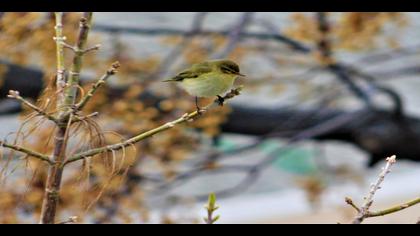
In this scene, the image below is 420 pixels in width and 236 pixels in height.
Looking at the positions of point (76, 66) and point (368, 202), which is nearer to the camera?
point (368, 202)

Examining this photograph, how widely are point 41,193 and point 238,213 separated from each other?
66.5 inches

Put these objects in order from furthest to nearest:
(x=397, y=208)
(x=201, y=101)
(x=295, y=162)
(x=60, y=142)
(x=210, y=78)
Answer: (x=295, y=162)
(x=201, y=101)
(x=210, y=78)
(x=60, y=142)
(x=397, y=208)

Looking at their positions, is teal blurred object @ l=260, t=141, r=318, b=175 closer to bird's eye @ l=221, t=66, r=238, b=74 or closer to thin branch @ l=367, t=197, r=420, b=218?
bird's eye @ l=221, t=66, r=238, b=74

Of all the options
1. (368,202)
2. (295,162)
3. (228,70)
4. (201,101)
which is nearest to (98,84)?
(368,202)

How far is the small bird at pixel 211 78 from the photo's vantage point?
0.82 metres

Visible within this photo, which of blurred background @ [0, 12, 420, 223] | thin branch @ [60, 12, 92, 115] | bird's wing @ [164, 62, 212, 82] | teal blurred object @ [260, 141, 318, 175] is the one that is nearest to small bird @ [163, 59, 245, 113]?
bird's wing @ [164, 62, 212, 82]

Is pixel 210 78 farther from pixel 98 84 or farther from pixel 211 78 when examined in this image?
pixel 98 84

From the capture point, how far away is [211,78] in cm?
83

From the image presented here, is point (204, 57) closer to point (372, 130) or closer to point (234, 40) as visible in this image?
point (234, 40)

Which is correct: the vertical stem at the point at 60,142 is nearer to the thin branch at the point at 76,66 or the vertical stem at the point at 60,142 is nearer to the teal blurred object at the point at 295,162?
the thin branch at the point at 76,66

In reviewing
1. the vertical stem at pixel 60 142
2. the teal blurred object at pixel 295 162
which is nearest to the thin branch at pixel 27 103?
the vertical stem at pixel 60 142

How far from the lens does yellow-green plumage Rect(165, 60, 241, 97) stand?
816 mm
